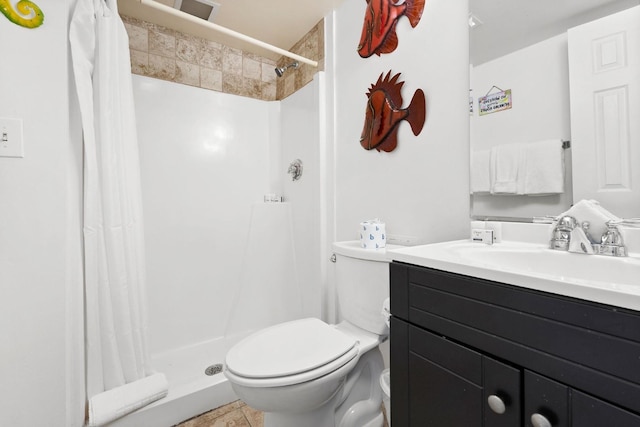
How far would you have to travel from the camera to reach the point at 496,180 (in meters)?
1.03

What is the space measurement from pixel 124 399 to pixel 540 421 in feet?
4.55

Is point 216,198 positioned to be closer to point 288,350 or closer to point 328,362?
point 288,350

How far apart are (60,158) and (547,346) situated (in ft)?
4.95

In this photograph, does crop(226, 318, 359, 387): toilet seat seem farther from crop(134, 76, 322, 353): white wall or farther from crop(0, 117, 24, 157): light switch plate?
crop(0, 117, 24, 157): light switch plate

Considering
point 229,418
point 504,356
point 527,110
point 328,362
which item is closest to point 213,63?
point 527,110

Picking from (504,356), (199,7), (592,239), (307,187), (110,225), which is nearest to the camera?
(504,356)

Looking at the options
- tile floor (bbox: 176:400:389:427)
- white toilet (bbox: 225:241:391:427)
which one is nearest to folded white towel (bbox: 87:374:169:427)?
tile floor (bbox: 176:400:389:427)

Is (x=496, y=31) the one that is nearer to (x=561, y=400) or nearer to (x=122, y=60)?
(x=561, y=400)

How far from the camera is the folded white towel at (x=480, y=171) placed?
105cm

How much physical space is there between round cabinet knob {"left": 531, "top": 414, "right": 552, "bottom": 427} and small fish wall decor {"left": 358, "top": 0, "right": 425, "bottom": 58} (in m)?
1.40

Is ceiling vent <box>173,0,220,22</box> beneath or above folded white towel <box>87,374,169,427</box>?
above

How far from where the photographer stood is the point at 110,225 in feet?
3.83

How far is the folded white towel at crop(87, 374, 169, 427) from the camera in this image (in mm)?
1060

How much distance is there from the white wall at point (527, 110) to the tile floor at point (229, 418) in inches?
A: 42.5
